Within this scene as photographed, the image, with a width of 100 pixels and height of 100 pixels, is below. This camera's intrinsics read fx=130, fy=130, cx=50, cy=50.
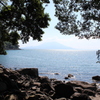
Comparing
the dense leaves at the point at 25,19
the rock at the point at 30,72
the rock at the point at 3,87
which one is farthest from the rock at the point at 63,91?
the rock at the point at 30,72

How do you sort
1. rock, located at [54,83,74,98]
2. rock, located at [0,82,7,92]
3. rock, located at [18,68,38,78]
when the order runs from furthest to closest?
rock, located at [18,68,38,78] < rock, located at [54,83,74,98] < rock, located at [0,82,7,92]

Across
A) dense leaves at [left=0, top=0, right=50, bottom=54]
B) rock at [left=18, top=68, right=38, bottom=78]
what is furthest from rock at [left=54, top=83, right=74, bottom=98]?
rock at [left=18, top=68, right=38, bottom=78]

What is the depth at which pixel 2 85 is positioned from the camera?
12.0 metres

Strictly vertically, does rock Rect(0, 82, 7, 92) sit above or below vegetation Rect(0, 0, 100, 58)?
below

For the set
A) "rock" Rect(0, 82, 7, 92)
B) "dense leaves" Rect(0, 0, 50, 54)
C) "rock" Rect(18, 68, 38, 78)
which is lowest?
"rock" Rect(18, 68, 38, 78)

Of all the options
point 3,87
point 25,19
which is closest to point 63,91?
point 3,87

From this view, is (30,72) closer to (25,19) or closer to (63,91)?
(25,19)

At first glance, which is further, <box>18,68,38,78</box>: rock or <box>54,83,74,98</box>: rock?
<box>18,68,38,78</box>: rock

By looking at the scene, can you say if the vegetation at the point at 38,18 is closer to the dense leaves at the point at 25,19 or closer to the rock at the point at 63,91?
the dense leaves at the point at 25,19

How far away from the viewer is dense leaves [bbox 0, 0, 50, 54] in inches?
647

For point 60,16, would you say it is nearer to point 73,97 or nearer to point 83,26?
point 83,26

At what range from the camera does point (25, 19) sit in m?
19.0

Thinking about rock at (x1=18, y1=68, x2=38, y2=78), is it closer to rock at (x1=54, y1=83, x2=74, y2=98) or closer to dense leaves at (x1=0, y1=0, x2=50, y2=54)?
dense leaves at (x1=0, y1=0, x2=50, y2=54)

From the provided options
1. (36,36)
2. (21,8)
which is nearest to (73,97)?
(36,36)
